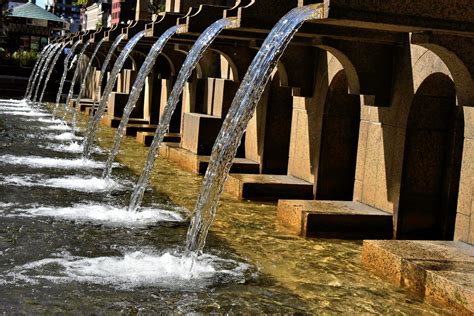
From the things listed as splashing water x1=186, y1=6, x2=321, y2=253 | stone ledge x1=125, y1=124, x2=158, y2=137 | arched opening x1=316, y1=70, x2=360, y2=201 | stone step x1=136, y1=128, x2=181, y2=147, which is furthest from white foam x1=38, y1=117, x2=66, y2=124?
splashing water x1=186, y1=6, x2=321, y2=253

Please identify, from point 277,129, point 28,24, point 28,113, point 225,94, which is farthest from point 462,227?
point 28,24

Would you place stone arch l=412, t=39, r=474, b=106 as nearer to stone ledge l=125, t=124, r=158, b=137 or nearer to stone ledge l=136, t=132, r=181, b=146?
stone ledge l=136, t=132, r=181, b=146

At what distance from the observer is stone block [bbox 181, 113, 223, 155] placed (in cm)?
1514

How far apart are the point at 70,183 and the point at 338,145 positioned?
380 centimetres

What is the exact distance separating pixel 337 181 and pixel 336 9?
522 cm

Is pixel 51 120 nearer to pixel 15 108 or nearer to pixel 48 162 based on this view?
pixel 15 108

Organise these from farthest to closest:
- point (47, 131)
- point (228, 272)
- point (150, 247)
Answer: point (47, 131)
point (150, 247)
point (228, 272)

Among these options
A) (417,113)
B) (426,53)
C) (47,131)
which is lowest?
(47,131)

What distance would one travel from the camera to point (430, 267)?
7023 millimetres

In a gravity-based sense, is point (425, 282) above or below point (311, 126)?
below

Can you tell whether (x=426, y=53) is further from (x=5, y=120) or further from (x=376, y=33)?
(x=5, y=120)

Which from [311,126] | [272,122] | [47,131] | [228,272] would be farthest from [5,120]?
[228,272]

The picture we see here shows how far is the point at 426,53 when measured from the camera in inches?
366

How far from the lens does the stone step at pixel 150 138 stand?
18.2 meters
